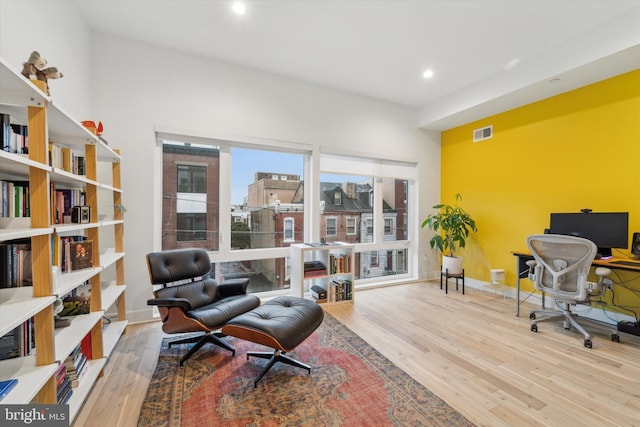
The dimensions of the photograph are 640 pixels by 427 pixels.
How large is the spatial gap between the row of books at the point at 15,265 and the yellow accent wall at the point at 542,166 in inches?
200

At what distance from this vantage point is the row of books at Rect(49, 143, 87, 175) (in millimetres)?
1584

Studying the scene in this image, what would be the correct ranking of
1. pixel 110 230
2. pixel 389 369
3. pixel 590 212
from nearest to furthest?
pixel 389 369 < pixel 110 230 < pixel 590 212

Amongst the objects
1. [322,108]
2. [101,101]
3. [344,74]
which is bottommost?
[101,101]

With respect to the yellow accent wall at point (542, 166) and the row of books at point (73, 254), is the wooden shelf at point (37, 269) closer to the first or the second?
the row of books at point (73, 254)

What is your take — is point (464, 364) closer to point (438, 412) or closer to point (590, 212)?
point (438, 412)

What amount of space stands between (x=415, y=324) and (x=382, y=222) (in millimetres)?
1988

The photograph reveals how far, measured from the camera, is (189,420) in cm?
156

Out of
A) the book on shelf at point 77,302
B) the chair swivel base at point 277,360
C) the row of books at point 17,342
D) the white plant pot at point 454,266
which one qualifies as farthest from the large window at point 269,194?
the white plant pot at point 454,266

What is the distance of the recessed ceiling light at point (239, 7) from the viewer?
2.41 metres

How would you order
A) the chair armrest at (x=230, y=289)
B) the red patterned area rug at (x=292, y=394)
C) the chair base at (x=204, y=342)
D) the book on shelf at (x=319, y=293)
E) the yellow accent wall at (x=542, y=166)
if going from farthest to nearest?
1. the book on shelf at (x=319, y=293)
2. the yellow accent wall at (x=542, y=166)
3. the chair armrest at (x=230, y=289)
4. the chair base at (x=204, y=342)
5. the red patterned area rug at (x=292, y=394)

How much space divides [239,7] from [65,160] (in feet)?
6.35

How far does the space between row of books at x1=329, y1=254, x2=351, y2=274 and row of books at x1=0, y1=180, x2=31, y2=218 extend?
9.63 ft

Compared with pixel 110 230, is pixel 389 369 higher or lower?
lower

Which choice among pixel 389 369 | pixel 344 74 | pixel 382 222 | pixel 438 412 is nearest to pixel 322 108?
pixel 344 74
